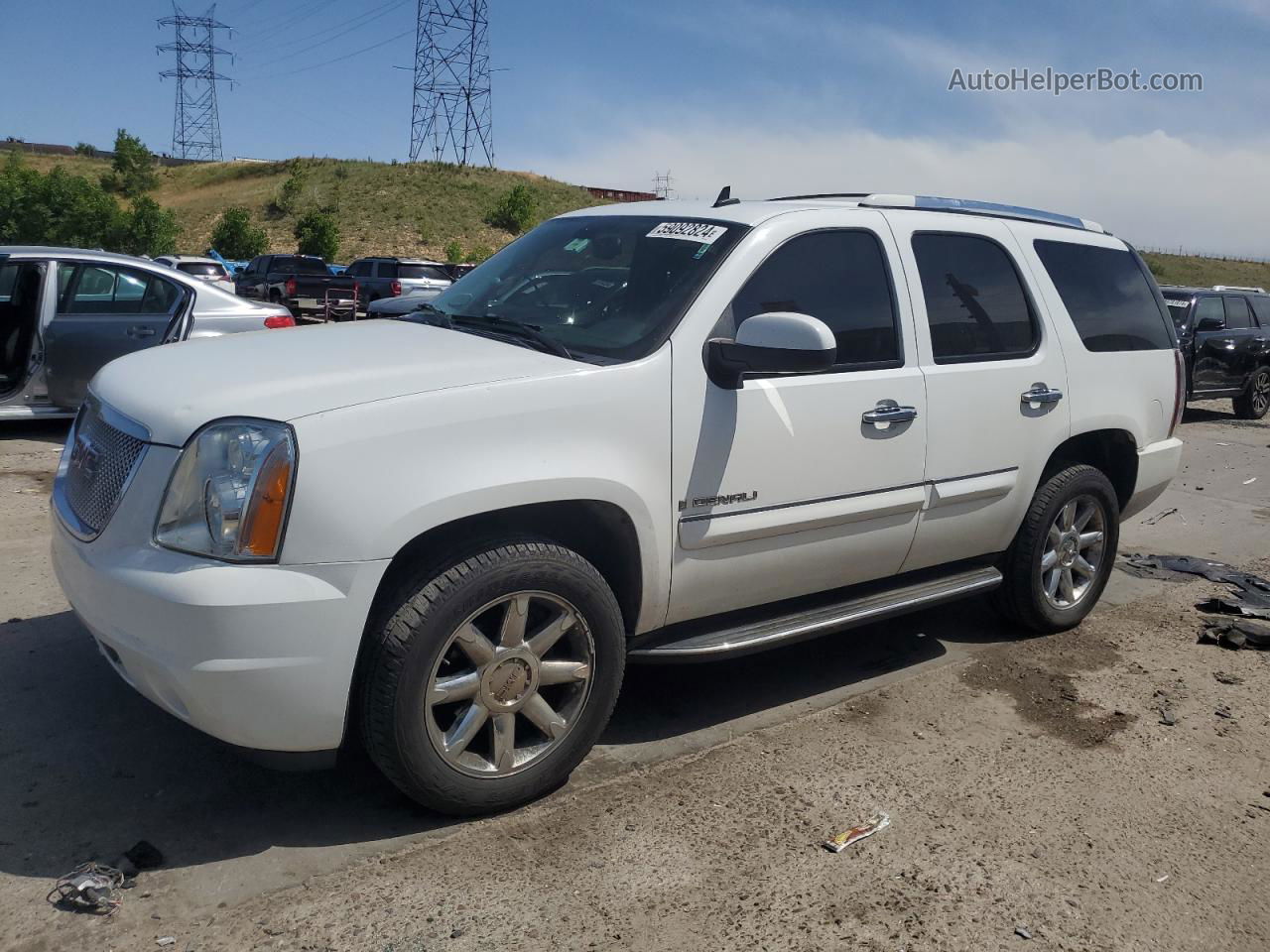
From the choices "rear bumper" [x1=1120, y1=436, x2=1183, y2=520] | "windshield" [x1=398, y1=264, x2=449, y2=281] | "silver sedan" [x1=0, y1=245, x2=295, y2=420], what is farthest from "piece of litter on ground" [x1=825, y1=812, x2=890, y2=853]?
"windshield" [x1=398, y1=264, x2=449, y2=281]

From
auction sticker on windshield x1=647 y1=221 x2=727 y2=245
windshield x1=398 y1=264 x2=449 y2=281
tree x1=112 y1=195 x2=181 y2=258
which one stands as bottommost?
windshield x1=398 y1=264 x2=449 y2=281

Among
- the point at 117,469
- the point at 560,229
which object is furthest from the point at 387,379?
the point at 560,229

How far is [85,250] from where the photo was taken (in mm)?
8773

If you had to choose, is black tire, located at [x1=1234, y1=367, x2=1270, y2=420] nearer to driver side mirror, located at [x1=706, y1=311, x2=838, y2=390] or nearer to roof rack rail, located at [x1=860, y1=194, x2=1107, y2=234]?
roof rack rail, located at [x1=860, y1=194, x2=1107, y2=234]

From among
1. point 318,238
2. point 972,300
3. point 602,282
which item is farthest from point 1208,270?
point 602,282

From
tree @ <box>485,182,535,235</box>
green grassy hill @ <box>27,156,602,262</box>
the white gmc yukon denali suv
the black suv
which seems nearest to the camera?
the white gmc yukon denali suv

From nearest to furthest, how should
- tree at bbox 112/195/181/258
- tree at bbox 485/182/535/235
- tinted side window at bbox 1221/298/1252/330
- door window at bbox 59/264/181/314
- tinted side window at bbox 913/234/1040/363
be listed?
1. tinted side window at bbox 913/234/1040/363
2. door window at bbox 59/264/181/314
3. tinted side window at bbox 1221/298/1252/330
4. tree at bbox 112/195/181/258
5. tree at bbox 485/182/535/235

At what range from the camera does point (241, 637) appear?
272 cm

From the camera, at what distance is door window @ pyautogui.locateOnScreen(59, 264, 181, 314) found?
8328 mm

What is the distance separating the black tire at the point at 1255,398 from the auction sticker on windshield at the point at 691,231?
14.6 metres

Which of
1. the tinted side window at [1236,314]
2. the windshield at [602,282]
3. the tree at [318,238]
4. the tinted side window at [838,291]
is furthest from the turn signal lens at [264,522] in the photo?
the tree at [318,238]

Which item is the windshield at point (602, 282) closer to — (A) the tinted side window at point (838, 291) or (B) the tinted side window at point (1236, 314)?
(A) the tinted side window at point (838, 291)

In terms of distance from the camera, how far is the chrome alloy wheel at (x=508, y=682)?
3104 mm

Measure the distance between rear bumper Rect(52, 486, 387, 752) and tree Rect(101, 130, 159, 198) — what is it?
79.7 meters
